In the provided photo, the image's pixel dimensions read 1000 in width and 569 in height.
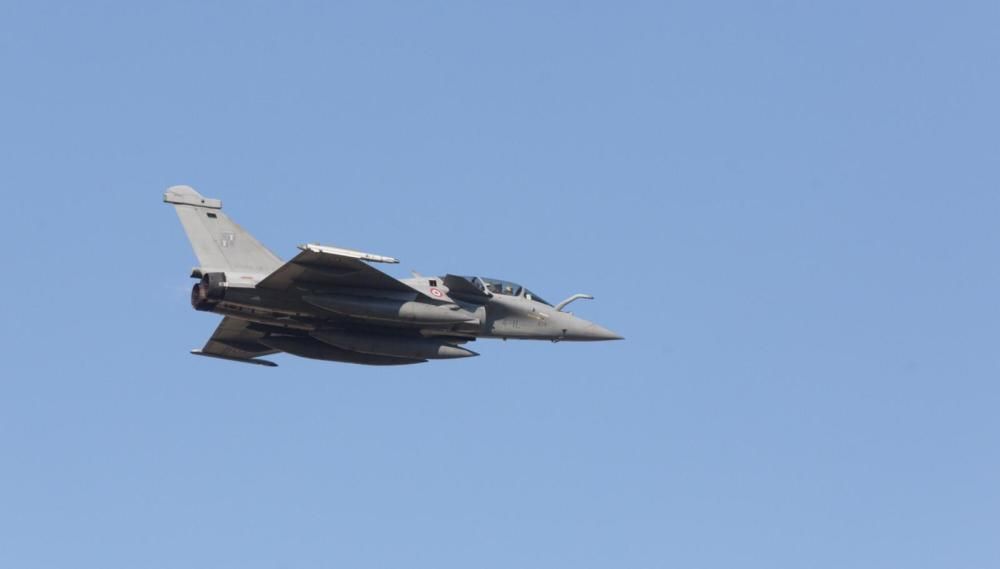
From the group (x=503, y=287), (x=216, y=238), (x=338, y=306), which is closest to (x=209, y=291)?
(x=216, y=238)

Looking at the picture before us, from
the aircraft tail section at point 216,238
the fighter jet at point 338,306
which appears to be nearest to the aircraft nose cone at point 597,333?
the fighter jet at point 338,306

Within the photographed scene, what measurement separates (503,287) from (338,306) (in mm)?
5793

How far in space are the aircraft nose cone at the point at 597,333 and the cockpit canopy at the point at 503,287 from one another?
1488 mm

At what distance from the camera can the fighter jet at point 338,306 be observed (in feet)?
157

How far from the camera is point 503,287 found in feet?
171

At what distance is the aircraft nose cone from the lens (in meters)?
53.5

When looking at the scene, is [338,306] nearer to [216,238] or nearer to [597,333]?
[216,238]

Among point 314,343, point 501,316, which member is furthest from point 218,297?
point 501,316

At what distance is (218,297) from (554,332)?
1066cm

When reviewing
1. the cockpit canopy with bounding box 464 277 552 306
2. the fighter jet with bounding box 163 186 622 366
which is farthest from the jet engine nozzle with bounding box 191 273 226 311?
the cockpit canopy with bounding box 464 277 552 306

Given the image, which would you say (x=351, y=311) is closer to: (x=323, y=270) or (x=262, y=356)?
(x=323, y=270)

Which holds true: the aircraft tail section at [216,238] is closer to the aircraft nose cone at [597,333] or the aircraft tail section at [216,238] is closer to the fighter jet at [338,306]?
the fighter jet at [338,306]

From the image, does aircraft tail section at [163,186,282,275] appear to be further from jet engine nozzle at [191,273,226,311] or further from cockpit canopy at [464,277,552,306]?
cockpit canopy at [464,277,552,306]

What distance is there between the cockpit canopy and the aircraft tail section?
18.9 feet
